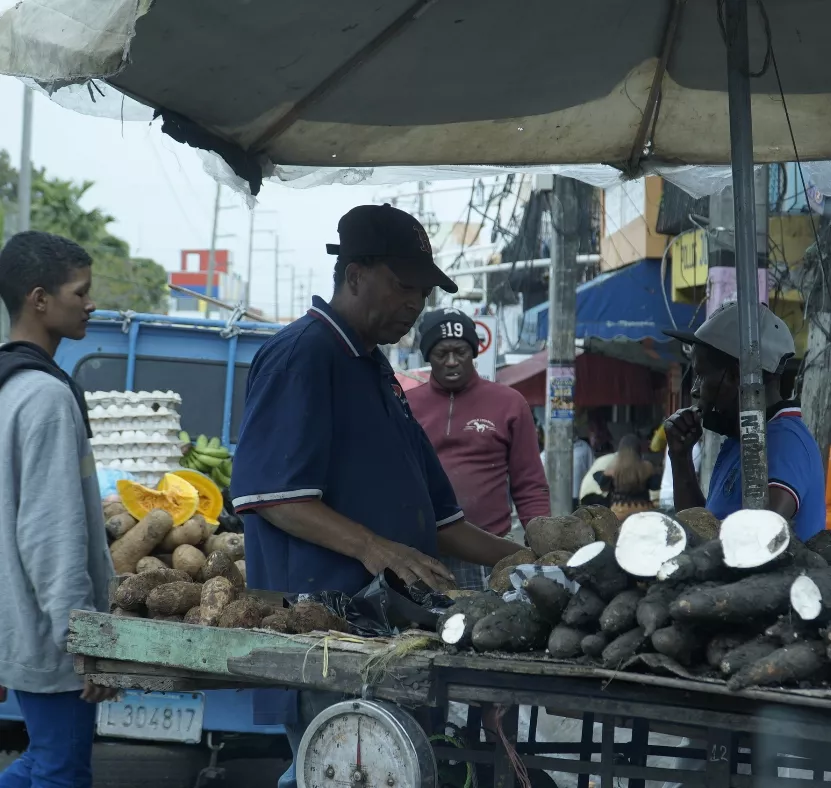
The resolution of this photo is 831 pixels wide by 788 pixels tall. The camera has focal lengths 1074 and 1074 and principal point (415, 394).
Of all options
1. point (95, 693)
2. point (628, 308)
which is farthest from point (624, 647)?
point (628, 308)

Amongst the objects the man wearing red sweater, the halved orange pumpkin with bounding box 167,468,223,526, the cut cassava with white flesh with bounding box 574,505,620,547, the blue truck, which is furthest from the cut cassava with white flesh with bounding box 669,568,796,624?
the blue truck

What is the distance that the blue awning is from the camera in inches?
491

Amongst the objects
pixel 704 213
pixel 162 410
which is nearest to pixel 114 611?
pixel 162 410

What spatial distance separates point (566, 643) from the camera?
2.26 meters

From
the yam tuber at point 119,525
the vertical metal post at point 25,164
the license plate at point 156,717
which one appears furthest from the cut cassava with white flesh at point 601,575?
the vertical metal post at point 25,164

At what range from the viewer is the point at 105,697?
10.0ft

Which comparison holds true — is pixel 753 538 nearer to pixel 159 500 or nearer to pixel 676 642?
pixel 676 642

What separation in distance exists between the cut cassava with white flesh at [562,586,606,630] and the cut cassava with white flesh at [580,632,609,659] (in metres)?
0.08

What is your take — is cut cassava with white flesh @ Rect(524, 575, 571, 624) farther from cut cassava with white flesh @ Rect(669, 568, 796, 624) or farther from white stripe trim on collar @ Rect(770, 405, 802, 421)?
white stripe trim on collar @ Rect(770, 405, 802, 421)

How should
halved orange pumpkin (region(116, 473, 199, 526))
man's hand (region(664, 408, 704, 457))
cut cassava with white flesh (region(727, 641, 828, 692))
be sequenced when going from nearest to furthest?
cut cassava with white flesh (region(727, 641, 828, 692)), man's hand (region(664, 408, 704, 457)), halved orange pumpkin (region(116, 473, 199, 526))

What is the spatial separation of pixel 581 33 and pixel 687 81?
60 cm

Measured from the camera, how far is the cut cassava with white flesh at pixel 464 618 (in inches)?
92.8

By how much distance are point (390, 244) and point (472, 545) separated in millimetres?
1117

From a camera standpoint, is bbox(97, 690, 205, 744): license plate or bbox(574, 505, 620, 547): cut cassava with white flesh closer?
bbox(574, 505, 620, 547): cut cassava with white flesh
